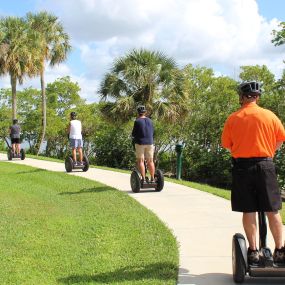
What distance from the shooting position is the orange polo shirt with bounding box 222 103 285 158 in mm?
4496

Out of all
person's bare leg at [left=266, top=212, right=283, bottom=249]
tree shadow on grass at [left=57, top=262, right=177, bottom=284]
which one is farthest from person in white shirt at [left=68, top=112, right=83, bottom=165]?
person's bare leg at [left=266, top=212, right=283, bottom=249]

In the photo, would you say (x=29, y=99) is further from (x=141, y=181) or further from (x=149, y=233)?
(x=149, y=233)

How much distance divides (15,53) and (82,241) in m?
24.0

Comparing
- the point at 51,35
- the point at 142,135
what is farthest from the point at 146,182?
the point at 51,35

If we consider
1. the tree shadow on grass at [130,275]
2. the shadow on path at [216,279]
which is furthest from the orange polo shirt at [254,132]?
the tree shadow on grass at [130,275]

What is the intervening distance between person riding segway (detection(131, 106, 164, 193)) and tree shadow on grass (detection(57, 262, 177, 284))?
517 cm

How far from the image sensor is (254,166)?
446cm

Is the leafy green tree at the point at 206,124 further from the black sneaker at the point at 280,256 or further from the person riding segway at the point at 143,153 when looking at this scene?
the black sneaker at the point at 280,256

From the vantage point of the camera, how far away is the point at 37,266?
5.22m

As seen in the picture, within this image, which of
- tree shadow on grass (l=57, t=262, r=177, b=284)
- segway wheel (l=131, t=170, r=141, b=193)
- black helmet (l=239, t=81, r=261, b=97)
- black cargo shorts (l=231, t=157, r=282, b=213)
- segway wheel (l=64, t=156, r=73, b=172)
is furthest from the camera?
segway wheel (l=64, t=156, r=73, b=172)

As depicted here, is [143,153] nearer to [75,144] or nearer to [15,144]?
[75,144]

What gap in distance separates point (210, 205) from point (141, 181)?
1879 mm

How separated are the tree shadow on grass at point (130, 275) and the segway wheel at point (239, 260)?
0.62 m

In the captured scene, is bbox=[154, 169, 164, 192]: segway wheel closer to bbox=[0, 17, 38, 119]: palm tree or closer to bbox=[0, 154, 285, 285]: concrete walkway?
bbox=[0, 154, 285, 285]: concrete walkway
